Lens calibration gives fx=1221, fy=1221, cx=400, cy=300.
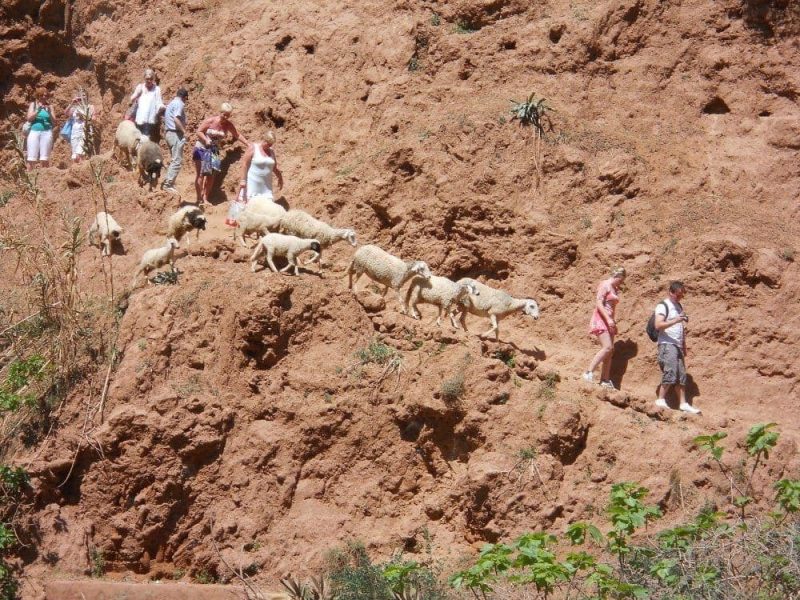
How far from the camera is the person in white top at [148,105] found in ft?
59.0

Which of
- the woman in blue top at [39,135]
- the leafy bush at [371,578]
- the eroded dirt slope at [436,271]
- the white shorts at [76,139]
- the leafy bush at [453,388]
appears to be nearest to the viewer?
the leafy bush at [371,578]

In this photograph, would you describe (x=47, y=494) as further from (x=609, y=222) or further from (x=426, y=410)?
(x=609, y=222)

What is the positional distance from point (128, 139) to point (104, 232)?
89.6 inches

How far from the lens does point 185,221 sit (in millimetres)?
15359

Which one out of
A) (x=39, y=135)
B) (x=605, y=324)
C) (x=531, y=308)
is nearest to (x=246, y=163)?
(x=531, y=308)

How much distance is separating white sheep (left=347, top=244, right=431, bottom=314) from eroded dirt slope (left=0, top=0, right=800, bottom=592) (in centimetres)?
34

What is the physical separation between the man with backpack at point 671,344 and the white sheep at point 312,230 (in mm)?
3802

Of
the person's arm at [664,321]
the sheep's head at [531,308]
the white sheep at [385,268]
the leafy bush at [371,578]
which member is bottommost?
the leafy bush at [371,578]

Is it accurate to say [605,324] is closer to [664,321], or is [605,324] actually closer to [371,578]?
[664,321]

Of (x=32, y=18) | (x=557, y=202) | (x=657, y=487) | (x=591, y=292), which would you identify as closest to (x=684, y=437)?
(x=657, y=487)

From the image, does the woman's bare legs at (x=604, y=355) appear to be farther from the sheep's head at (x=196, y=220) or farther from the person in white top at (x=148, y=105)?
the person in white top at (x=148, y=105)

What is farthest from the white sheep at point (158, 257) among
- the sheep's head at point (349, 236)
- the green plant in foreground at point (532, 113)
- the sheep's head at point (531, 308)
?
the green plant in foreground at point (532, 113)

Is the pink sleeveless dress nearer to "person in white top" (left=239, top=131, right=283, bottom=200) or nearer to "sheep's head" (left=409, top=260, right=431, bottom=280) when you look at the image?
"sheep's head" (left=409, top=260, right=431, bottom=280)

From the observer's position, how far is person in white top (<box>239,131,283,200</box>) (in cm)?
1608
